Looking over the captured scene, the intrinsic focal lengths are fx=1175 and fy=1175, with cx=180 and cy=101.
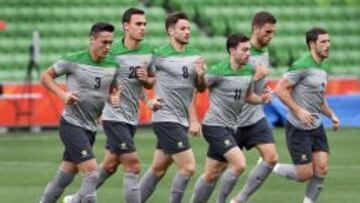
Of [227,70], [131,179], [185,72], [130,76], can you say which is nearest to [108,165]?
[131,179]

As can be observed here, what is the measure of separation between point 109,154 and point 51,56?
18858 mm

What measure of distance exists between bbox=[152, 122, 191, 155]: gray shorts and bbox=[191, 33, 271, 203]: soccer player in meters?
0.37

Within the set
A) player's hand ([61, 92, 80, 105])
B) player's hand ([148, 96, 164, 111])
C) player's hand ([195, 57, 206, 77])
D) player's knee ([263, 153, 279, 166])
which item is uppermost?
player's hand ([195, 57, 206, 77])

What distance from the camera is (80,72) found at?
12422 mm

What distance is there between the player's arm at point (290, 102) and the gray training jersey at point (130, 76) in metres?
1.56

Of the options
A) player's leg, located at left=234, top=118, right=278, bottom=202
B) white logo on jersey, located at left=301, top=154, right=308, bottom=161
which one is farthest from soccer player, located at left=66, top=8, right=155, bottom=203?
white logo on jersey, located at left=301, top=154, right=308, bottom=161

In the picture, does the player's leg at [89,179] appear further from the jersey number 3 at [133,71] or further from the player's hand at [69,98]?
the jersey number 3 at [133,71]

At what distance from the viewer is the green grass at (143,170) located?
15.1 metres

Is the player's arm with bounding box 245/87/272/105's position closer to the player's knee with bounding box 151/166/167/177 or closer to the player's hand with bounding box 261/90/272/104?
the player's hand with bounding box 261/90/272/104

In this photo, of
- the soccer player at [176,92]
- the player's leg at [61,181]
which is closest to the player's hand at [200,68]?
the soccer player at [176,92]

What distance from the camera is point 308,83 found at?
13648mm

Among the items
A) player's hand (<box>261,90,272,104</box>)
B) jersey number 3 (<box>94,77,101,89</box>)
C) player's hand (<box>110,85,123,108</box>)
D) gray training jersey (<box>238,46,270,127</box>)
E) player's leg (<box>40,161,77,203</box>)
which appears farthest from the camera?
gray training jersey (<box>238,46,270,127</box>)

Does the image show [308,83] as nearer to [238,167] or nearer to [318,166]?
[318,166]

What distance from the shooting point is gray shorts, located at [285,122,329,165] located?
44.9 ft
